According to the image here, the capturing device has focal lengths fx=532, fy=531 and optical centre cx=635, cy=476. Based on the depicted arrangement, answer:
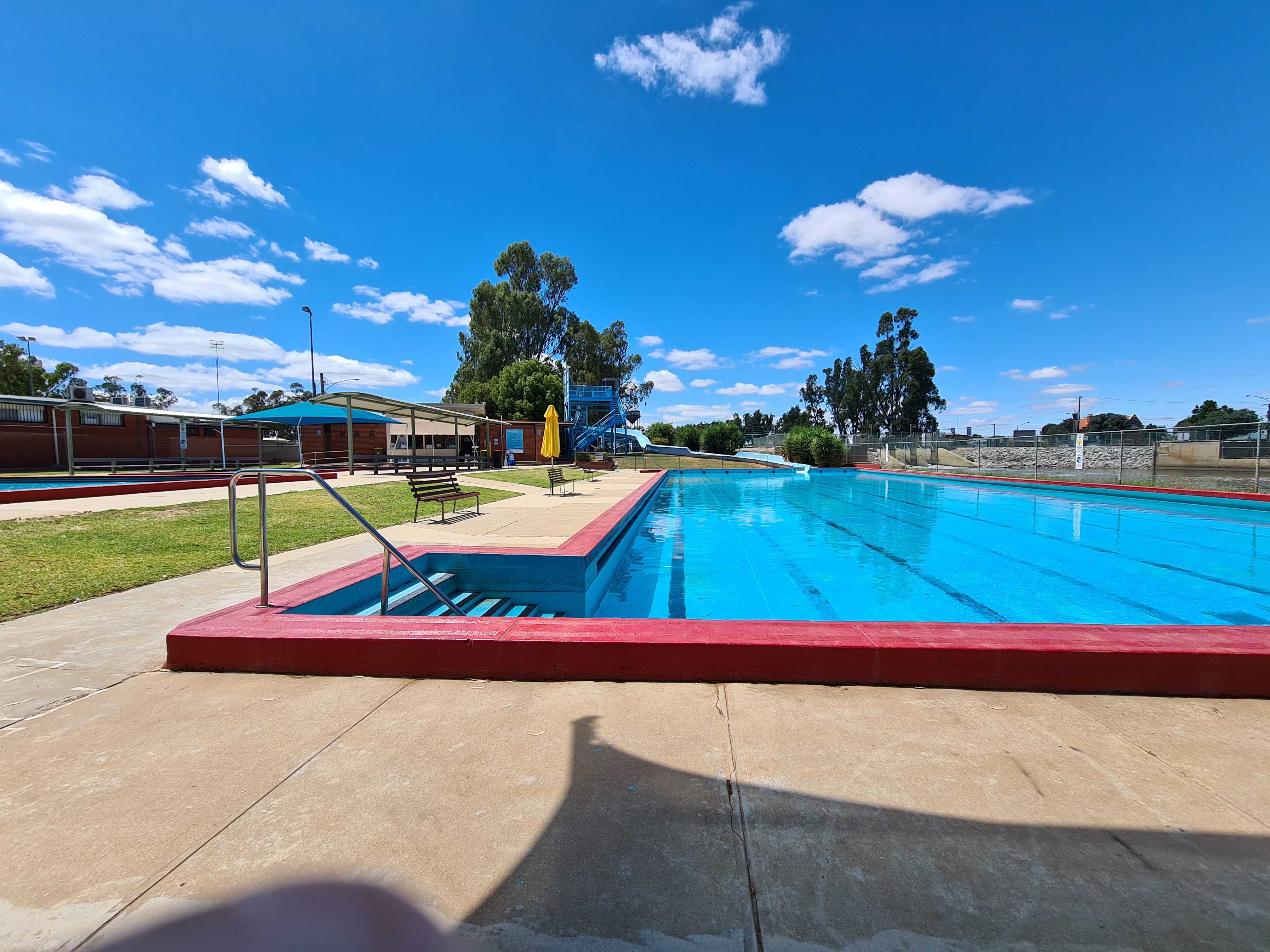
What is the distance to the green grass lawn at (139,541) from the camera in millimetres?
4781

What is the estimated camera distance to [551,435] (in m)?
19.6

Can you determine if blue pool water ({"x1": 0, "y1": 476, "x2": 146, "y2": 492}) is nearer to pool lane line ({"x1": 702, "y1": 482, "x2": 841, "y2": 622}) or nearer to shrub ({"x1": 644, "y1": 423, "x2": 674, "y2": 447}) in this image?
pool lane line ({"x1": 702, "y1": 482, "x2": 841, "y2": 622})

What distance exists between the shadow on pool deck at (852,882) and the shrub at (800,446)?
122 ft

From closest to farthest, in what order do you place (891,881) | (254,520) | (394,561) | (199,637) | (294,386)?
1. (891,881)
2. (199,637)
3. (394,561)
4. (254,520)
5. (294,386)

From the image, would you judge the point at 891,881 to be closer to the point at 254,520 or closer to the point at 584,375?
the point at 254,520

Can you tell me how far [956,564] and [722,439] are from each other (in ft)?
124

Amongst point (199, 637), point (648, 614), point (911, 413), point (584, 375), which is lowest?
point (648, 614)

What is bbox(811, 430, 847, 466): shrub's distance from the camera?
121 ft

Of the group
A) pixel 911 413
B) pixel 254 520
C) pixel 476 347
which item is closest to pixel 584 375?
pixel 476 347

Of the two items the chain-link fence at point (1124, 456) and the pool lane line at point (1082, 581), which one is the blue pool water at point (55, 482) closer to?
the pool lane line at point (1082, 581)

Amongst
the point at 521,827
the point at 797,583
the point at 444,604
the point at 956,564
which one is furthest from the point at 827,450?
the point at 521,827

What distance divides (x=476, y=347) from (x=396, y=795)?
5112 centimetres

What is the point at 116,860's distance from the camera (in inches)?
68.2

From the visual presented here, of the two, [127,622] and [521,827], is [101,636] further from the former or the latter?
[521,827]
